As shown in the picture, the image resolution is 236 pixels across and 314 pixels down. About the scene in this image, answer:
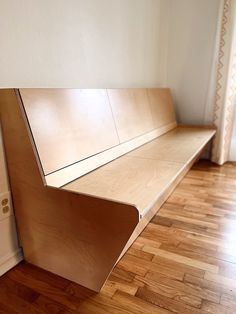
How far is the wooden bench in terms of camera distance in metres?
1.08

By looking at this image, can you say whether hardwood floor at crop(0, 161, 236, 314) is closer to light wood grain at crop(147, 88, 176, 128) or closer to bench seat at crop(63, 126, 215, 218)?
bench seat at crop(63, 126, 215, 218)

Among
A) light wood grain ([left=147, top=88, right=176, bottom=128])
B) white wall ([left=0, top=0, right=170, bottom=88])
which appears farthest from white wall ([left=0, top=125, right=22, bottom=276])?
light wood grain ([left=147, top=88, right=176, bottom=128])

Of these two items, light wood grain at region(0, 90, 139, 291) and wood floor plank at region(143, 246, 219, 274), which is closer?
light wood grain at region(0, 90, 139, 291)

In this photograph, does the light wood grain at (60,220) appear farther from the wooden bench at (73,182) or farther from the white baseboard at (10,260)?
the white baseboard at (10,260)

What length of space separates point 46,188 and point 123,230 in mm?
443

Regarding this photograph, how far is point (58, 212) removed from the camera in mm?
1184

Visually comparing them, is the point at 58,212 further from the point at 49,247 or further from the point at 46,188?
the point at 49,247

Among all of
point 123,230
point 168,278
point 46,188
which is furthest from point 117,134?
point 168,278

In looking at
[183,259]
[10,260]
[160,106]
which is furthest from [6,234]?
[160,106]

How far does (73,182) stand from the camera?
1250 mm

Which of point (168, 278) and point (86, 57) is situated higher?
point (86, 57)

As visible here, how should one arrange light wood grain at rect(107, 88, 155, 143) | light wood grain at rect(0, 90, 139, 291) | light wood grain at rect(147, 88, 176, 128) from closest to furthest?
1. light wood grain at rect(0, 90, 139, 291)
2. light wood grain at rect(107, 88, 155, 143)
3. light wood grain at rect(147, 88, 176, 128)

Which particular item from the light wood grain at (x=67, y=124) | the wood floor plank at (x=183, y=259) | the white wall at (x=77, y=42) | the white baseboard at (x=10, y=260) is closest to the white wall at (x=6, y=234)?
the white baseboard at (x=10, y=260)

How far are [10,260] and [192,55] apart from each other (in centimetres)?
311
